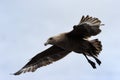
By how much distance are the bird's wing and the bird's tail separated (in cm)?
127

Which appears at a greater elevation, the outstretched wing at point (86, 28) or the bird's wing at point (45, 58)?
the outstretched wing at point (86, 28)

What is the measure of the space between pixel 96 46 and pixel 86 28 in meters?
0.86

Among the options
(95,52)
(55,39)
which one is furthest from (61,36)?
(95,52)

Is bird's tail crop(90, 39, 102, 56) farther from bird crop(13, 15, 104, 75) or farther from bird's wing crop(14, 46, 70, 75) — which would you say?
bird's wing crop(14, 46, 70, 75)

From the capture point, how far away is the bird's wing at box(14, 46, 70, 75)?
50.4 feet

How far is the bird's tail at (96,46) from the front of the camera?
14339 mm

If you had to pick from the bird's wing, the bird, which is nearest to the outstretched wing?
the bird

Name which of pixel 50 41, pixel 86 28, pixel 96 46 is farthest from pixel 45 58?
pixel 86 28

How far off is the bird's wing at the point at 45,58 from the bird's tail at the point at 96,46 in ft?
4.18

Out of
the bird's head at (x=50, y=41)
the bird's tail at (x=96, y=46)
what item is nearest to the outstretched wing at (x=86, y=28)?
the bird's tail at (x=96, y=46)

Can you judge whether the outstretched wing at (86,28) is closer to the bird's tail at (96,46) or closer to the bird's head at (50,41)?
the bird's tail at (96,46)

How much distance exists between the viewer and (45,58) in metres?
15.6

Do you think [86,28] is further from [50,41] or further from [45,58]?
[45,58]

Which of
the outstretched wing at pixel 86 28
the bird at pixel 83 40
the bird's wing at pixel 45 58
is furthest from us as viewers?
the bird's wing at pixel 45 58
